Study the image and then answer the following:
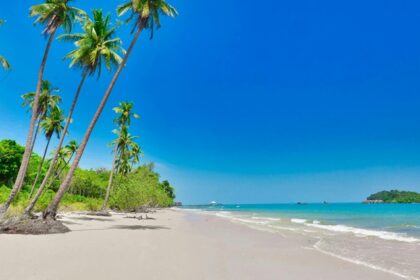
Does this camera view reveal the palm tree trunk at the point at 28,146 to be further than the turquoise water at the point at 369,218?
No

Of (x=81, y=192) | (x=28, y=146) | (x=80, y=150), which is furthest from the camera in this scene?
(x=81, y=192)

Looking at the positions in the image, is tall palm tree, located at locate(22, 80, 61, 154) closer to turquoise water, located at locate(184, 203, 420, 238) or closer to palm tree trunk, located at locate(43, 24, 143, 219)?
palm tree trunk, located at locate(43, 24, 143, 219)

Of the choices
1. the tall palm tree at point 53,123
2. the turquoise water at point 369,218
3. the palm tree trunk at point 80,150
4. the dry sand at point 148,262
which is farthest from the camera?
the tall palm tree at point 53,123

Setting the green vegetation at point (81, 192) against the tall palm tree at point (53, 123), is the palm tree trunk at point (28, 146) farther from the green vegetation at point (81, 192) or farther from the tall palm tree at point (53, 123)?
the tall palm tree at point (53, 123)

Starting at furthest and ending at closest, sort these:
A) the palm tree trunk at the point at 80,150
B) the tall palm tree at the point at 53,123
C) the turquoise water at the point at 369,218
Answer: the tall palm tree at the point at 53,123 < the turquoise water at the point at 369,218 < the palm tree trunk at the point at 80,150

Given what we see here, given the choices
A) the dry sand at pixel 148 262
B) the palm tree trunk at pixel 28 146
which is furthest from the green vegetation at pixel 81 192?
the dry sand at pixel 148 262

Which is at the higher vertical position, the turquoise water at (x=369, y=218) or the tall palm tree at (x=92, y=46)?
the tall palm tree at (x=92, y=46)

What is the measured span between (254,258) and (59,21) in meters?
16.0

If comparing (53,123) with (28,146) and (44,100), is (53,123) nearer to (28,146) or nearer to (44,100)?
(44,100)

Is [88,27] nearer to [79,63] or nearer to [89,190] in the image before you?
[79,63]

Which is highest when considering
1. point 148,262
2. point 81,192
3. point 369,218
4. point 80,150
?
point 81,192

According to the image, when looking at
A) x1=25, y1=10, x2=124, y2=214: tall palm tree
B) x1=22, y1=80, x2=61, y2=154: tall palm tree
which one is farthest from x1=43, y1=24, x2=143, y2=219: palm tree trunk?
x1=22, y1=80, x2=61, y2=154: tall palm tree

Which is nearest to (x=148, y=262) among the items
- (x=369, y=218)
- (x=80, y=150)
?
(x=80, y=150)

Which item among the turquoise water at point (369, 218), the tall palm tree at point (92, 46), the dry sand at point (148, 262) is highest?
the tall palm tree at point (92, 46)
